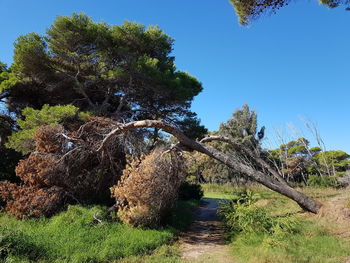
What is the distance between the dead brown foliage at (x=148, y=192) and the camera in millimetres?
6488

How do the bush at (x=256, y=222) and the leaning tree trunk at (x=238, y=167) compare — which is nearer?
the bush at (x=256, y=222)

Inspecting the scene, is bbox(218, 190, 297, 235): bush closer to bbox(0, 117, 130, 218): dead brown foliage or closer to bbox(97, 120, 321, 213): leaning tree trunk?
bbox(97, 120, 321, 213): leaning tree trunk

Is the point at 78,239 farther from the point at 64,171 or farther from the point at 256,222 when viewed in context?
the point at 256,222

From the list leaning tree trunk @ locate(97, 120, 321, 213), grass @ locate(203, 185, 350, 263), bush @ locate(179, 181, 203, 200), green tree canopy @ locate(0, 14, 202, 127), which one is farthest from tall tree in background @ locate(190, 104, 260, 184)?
grass @ locate(203, 185, 350, 263)

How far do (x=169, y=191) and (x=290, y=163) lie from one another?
2594cm

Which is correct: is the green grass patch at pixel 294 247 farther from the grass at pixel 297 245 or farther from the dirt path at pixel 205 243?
the dirt path at pixel 205 243

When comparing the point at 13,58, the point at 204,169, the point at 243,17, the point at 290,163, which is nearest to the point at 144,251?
the point at 243,17

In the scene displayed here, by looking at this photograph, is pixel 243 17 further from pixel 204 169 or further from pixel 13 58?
pixel 204 169

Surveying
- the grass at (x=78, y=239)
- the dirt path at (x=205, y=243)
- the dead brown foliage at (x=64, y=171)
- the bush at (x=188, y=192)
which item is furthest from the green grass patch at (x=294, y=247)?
the bush at (x=188, y=192)

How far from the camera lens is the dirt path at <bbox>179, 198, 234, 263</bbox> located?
5.30 metres

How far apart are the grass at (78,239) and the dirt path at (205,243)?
41cm

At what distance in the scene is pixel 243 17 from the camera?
7727 mm

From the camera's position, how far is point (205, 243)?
6.52 m

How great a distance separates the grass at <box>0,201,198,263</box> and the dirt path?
41 cm
